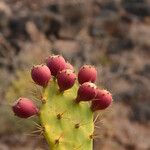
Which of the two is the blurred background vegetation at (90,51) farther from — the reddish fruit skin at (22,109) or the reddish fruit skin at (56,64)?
the reddish fruit skin at (22,109)

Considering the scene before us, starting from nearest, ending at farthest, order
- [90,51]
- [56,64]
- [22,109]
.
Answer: [22,109] → [56,64] → [90,51]

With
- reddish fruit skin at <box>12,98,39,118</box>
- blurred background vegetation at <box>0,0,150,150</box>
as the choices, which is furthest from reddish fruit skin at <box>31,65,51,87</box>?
blurred background vegetation at <box>0,0,150,150</box>

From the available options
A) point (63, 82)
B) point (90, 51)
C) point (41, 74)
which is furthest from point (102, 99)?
point (90, 51)

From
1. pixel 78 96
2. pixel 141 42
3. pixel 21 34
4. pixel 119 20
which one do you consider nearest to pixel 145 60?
pixel 141 42

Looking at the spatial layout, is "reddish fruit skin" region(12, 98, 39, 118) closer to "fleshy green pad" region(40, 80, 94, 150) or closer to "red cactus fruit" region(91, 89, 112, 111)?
"fleshy green pad" region(40, 80, 94, 150)

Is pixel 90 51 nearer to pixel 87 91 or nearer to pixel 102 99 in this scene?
pixel 102 99

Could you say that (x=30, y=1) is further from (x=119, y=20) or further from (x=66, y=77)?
(x=66, y=77)

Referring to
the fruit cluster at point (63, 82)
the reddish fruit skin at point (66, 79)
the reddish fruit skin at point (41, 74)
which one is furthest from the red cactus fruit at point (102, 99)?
the reddish fruit skin at point (41, 74)
